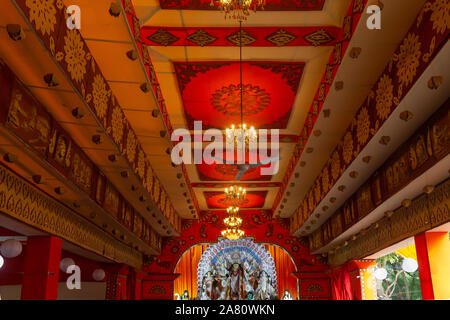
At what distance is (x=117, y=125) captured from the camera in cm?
536

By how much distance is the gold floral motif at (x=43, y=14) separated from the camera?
9.20ft

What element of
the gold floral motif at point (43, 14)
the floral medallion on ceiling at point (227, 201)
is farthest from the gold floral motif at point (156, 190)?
the gold floral motif at point (43, 14)

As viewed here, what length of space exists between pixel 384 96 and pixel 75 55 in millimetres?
3487

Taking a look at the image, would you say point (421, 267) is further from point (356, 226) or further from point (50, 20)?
point (50, 20)

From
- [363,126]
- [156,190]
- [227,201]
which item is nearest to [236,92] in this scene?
[363,126]

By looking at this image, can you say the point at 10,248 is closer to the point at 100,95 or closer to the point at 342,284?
the point at 100,95

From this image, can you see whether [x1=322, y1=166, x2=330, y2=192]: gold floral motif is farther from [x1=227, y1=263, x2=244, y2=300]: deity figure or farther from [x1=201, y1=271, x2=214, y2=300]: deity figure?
[x1=201, y1=271, x2=214, y2=300]: deity figure

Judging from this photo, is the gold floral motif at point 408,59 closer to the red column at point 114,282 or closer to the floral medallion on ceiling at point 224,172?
the floral medallion on ceiling at point 224,172

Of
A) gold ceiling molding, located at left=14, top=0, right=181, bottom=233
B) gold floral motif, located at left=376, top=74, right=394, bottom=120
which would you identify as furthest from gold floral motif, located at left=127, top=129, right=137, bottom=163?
gold floral motif, located at left=376, top=74, right=394, bottom=120

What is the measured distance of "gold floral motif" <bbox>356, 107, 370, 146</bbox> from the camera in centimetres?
523

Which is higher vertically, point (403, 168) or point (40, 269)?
point (403, 168)

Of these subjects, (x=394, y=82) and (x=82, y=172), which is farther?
(x=82, y=172)
